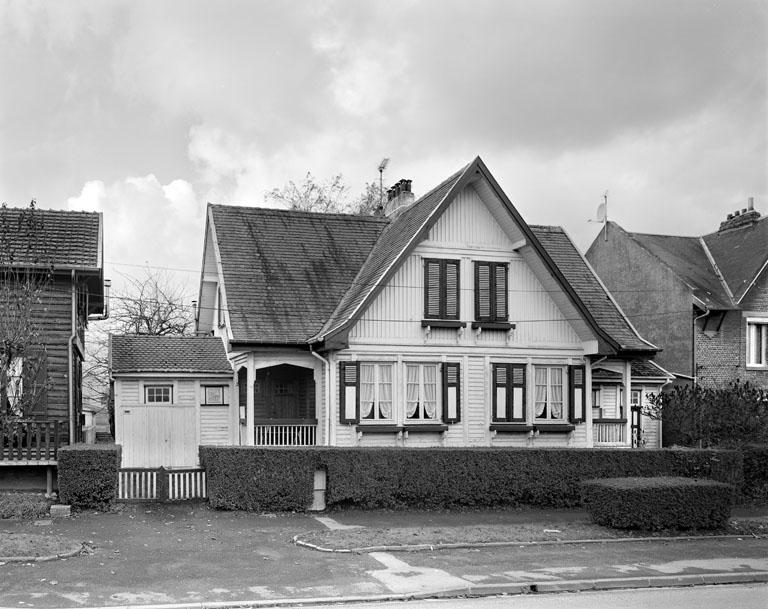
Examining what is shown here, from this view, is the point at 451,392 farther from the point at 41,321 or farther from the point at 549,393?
the point at 41,321

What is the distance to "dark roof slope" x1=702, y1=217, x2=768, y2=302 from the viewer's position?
34750 millimetres

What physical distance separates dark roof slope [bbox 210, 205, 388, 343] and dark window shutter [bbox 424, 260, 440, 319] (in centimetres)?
285

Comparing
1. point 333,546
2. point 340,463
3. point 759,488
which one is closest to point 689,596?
point 333,546

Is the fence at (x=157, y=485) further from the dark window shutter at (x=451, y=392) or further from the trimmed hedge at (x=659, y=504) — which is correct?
the trimmed hedge at (x=659, y=504)

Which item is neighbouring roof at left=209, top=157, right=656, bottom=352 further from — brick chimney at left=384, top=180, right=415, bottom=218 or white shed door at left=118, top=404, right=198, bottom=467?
white shed door at left=118, top=404, right=198, bottom=467

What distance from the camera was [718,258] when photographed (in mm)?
37656

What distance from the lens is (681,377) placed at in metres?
33.5

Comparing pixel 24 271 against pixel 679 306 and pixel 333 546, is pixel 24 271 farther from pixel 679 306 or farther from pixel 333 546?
pixel 679 306

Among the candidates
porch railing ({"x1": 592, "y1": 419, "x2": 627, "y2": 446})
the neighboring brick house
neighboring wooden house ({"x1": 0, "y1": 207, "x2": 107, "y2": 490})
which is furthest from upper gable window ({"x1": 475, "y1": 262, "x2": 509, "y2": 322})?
the neighboring brick house

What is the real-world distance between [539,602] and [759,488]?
548 inches

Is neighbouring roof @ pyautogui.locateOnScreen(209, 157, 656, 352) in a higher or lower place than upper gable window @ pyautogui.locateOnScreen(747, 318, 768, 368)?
higher

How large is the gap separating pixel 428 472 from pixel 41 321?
10.3 m

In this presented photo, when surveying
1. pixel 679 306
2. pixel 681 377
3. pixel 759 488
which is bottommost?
pixel 759 488

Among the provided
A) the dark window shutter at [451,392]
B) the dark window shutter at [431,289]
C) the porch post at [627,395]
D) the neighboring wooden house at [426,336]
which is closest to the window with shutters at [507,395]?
the neighboring wooden house at [426,336]
